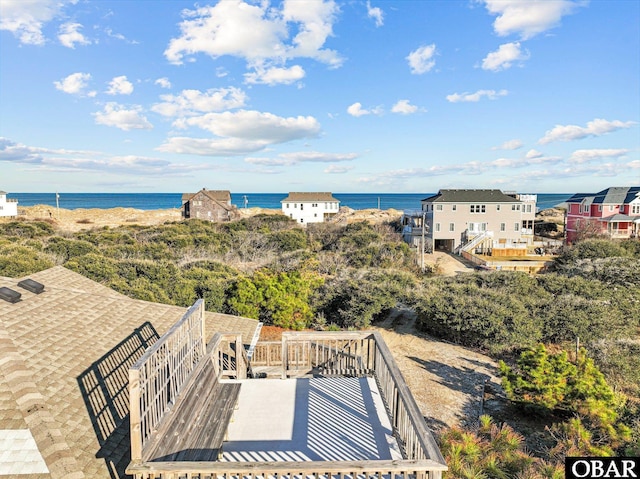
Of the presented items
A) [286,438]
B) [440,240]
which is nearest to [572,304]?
[286,438]

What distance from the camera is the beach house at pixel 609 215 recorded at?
39500 mm

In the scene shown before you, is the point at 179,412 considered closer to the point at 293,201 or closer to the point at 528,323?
the point at 528,323

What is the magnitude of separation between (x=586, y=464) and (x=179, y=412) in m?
5.91

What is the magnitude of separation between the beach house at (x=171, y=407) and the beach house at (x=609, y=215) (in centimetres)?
4106

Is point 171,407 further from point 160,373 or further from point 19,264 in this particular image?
point 19,264

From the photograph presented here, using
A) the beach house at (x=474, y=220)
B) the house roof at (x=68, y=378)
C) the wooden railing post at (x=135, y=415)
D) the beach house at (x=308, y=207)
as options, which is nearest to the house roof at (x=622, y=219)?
the beach house at (x=474, y=220)

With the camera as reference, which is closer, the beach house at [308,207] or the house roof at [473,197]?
the house roof at [473,197]

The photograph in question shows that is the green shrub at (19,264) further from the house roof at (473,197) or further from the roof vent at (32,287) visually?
the house roof at (473,197)

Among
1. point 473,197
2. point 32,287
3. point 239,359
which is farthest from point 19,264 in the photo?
point 473,197

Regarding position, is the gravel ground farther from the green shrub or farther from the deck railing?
the green shrub

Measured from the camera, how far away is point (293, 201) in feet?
198

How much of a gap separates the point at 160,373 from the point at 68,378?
1.69 m

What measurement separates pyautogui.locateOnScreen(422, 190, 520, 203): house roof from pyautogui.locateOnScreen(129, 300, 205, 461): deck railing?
118ft

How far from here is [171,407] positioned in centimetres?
415
